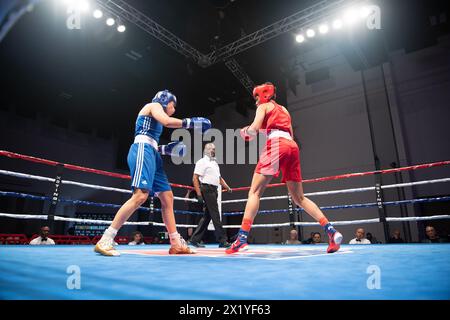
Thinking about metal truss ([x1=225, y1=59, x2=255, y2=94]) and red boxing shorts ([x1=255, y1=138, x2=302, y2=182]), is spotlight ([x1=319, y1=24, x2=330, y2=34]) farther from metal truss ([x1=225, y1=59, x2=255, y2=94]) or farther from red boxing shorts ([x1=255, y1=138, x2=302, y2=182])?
red boxing shorts ([x1=255, y1=138, x2=302, y2=182])

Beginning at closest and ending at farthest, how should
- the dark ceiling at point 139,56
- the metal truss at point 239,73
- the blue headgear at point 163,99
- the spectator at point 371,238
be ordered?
the blue headgear at point 163,99 < the dark ceiling at point 139,56 < the spectator at point 371,238 < the metal truss at point 239,73

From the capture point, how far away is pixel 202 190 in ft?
12.1

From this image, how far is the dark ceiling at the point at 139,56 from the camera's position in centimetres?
673

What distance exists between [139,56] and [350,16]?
18.8ft

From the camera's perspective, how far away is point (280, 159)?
90.9 inches

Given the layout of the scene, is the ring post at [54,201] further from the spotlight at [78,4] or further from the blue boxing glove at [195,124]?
the spotlight at [78,4]

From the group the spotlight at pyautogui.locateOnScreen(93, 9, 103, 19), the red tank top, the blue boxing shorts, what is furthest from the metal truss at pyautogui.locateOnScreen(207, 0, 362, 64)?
the blue boxing shorts

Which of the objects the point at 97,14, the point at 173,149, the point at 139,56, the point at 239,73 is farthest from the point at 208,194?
the point at 139,56

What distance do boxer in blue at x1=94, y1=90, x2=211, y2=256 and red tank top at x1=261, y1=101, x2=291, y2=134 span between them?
21.4 inches

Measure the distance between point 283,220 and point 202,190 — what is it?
270 inches

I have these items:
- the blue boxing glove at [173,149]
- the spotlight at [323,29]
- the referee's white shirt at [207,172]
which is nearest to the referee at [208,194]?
the referee's white shirt at [207,172]

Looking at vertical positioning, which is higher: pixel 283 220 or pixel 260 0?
pixel 260 0

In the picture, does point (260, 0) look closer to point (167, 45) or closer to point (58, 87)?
point (167, 45)
